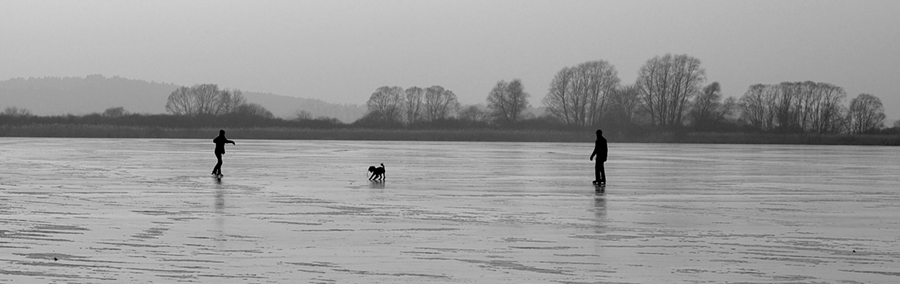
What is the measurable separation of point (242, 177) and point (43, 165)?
26.9 ft

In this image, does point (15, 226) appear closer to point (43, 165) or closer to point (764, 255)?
point (764, 255)

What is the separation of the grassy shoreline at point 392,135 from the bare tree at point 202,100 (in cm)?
3999

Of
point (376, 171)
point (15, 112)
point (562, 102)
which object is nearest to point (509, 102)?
point (562, 102)

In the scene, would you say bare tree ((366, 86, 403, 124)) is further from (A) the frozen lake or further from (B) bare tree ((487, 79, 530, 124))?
(A) the frozen lake

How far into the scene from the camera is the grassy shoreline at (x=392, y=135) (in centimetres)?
7825

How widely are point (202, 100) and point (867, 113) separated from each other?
79.3 m

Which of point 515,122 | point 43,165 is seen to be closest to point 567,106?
point 515,122

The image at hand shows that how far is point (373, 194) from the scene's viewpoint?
1723 cm

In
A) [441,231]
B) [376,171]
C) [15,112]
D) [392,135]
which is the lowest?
[441,231]

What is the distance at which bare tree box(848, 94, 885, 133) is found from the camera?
111500mm

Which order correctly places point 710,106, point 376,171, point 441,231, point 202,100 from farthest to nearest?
point 202,100 → point 710,106 → point 376,171 → point 441,231

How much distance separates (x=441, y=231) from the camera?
36.5 feet

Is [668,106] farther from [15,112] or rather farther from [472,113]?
[15,112]

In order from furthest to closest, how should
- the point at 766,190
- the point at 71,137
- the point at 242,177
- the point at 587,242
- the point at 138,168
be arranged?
the point at 71,137 < the point at 138,168 < the point at 242,177 < the point at 766,190 < the point at 587,242
